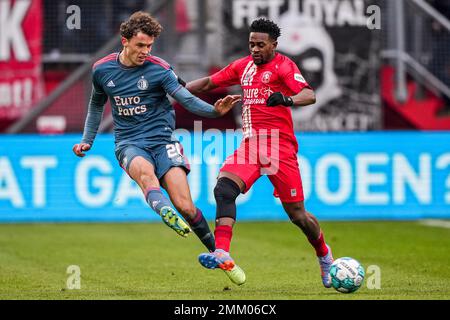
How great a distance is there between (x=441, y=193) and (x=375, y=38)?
11.6 feet

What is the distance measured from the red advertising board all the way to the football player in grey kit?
36.1 ft

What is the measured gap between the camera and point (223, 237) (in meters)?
9.91

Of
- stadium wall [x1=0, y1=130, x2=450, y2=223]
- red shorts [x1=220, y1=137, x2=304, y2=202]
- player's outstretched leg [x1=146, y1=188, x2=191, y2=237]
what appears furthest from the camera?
stadium wall [x1=0, y1=130, x2=450, y2=223]

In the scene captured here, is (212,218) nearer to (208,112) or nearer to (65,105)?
(65,105)

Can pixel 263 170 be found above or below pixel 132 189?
above

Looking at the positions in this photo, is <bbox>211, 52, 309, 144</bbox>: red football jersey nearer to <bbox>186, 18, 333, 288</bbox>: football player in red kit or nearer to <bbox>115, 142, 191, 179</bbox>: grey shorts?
<bbox>186, 18, 333, 288</bbox>: football player in red kit

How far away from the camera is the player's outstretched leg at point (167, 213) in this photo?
9.52m

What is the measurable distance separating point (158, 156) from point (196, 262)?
2779 mm

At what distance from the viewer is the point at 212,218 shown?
60.0 feet

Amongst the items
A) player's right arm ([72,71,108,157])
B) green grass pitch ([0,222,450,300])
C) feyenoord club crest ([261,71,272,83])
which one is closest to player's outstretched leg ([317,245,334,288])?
green grass pitch ([0,222,450,300])

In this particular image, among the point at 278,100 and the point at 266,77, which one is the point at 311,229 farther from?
the point at 266,77

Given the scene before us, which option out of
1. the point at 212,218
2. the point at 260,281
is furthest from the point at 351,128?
the point at 260,281

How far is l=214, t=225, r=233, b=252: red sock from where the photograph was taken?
32.3ft

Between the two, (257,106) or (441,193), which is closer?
(257,106)
